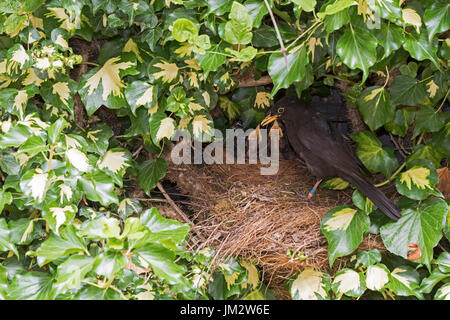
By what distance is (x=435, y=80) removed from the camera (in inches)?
54.1

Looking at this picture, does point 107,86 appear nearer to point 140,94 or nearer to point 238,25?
point 140,94

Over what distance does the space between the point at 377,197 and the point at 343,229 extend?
14 cm

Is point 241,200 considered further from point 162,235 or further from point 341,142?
point 162,235

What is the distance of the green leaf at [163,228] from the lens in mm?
966

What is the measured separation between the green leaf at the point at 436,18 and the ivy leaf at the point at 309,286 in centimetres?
70

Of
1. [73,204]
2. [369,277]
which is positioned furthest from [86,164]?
[369,277]

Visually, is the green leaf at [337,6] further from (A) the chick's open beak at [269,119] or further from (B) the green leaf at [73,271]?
(A) the chick's open beak at [269,119]

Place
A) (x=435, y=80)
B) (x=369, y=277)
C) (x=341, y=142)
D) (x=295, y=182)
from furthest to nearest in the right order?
1. (x=295, y=182)
2. (x=341, y=142)
3. (x=435, y=80)
4. (x=369, y=277)

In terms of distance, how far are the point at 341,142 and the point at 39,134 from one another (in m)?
0.97

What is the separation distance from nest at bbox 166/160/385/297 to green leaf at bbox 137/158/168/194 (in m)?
0.15

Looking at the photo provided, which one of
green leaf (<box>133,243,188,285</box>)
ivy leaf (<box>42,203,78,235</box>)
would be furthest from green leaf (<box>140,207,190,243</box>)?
ivy leaf (<box>42,203,78,235</box>)

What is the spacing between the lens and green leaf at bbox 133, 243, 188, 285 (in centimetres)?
89

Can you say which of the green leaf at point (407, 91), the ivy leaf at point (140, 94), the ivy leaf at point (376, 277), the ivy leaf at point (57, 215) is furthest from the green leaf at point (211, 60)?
the ivy leaf at point (376, 277)

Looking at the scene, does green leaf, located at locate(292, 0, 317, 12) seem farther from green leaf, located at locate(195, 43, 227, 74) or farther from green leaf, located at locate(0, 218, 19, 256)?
green leaf, located at locate(0, 218, 19, 256)
